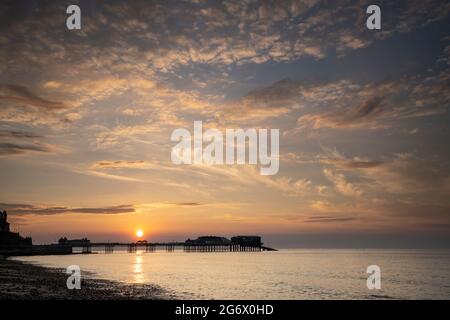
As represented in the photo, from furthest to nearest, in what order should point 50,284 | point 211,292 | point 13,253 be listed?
point 13,253, point 211,292, point 50,284

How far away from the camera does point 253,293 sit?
169ft

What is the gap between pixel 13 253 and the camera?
132 metres

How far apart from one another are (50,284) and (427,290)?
2039 inches
